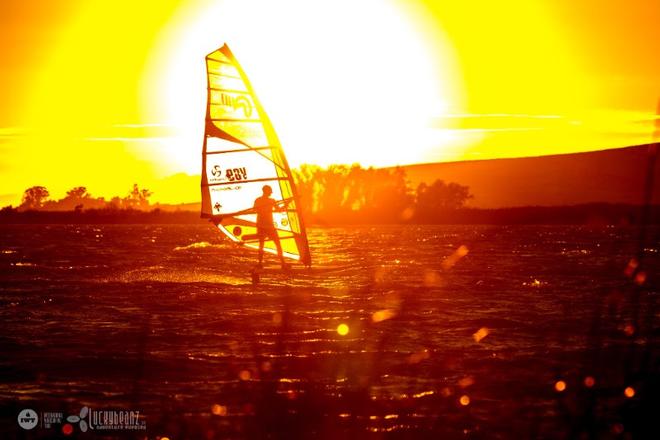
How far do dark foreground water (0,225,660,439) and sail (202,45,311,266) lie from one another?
319cm

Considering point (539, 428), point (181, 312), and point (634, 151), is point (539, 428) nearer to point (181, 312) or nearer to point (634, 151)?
point (181, 312)

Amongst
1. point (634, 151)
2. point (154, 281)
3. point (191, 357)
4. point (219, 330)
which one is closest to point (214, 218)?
point (154, 281)

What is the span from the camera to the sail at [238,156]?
742 inches

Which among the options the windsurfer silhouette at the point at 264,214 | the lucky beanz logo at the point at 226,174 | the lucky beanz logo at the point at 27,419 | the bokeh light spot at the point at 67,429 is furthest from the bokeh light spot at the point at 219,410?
the lucky beanz logo at the point at 226,174

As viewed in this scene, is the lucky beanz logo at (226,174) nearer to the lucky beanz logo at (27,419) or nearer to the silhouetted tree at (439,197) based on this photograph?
the lucky beanz logo at (27,419)

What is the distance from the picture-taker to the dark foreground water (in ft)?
20.7

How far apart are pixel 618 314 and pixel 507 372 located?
5.16 metres

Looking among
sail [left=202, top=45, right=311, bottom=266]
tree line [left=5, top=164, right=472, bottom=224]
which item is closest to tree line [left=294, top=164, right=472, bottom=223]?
tree line [left=5, top=164, right=472, bottom=224]

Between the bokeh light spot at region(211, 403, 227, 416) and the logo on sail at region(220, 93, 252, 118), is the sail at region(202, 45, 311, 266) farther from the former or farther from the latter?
the bokeh light spot at region(211, 403, 227, 416)

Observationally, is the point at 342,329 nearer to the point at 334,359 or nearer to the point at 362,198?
the point at 334,359

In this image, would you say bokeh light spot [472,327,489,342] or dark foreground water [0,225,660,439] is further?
bokeh light spot [472,327,489,342]

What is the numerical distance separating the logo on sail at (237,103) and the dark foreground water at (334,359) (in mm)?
4503

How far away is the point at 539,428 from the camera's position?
613 centimetres

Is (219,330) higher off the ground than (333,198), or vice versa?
(219,330)
